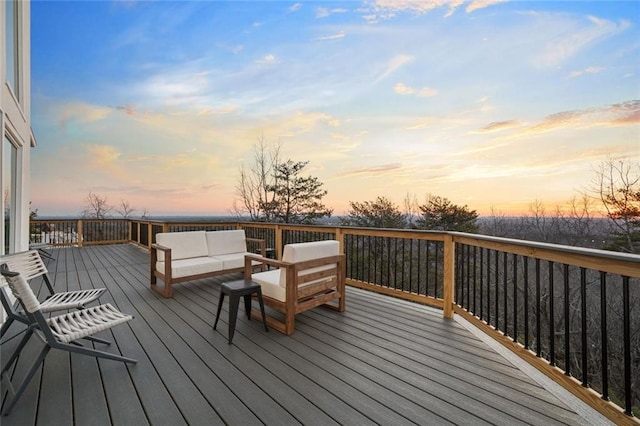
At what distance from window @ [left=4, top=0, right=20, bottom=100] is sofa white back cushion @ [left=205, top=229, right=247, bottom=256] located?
3.45 m

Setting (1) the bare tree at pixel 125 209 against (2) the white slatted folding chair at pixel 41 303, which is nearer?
(2) the white slatted folding chair at pixel 41 303

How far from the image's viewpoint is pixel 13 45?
430 centimetres

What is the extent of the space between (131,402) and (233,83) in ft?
25.9

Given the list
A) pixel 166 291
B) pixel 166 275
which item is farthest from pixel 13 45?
pixel 166 291

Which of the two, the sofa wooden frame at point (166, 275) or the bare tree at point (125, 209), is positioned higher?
the bare tree at point (125, 209)

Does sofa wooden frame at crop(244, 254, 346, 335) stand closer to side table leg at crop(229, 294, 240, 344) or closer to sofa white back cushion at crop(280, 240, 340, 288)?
sofa white back cushion at crop(280, 240, 340, 288)

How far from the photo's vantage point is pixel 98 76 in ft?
24.7

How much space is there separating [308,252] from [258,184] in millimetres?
12274

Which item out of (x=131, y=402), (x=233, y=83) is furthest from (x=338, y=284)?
(x=233, y=83)

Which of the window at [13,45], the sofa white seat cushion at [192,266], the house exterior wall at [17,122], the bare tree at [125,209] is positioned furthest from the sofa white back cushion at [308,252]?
the bare tree at [125,209]

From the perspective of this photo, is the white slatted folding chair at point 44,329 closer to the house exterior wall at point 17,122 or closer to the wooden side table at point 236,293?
the wooden side table at point 236,293

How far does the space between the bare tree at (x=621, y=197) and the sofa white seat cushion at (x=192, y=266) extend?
A: 34.7 feet

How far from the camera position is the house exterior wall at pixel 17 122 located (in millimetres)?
3719

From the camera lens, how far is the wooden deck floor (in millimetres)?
1619
